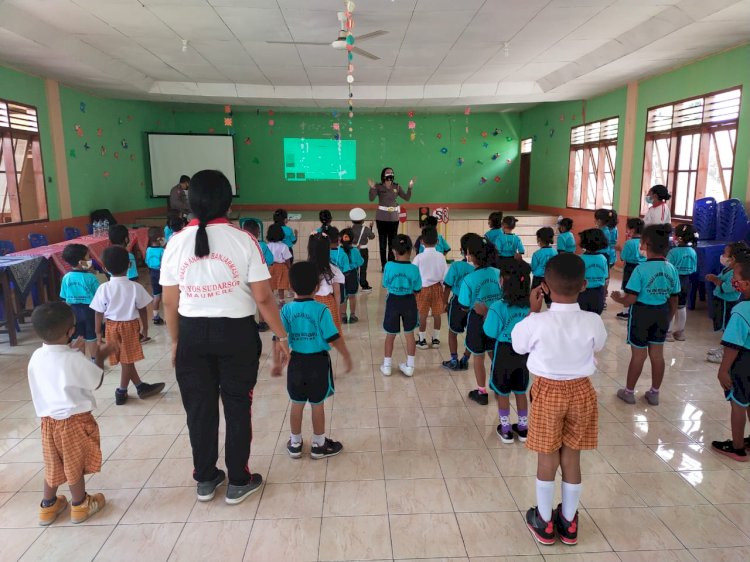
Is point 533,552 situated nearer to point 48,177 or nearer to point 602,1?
point 602,1

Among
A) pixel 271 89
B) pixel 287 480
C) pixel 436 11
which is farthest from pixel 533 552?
pixel 271 89

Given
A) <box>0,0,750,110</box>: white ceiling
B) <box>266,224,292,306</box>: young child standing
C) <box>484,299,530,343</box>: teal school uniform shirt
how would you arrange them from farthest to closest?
<box>266,224,292,306</box>: young child standing, <box>0,0,750,110</box>: white ceiling, <box>484,299,530,343</box>: teal school uniform shirt

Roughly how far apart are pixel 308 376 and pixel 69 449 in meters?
1.05

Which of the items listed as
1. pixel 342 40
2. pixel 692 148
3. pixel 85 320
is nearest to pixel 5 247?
pixel 85 320

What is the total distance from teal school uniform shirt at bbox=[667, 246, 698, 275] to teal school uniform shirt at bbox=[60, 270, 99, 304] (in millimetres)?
4505

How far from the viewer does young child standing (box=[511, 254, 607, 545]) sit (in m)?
1.82

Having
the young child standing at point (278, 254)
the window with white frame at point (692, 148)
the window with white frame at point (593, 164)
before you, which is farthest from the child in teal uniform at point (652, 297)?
the window with white frame at point (593, 164)

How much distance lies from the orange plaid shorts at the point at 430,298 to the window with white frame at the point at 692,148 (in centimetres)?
402

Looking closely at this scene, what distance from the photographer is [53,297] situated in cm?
541

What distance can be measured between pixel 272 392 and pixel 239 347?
4.97ft

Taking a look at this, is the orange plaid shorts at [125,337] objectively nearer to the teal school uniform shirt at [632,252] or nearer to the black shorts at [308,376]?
the black shorts at [308,376]

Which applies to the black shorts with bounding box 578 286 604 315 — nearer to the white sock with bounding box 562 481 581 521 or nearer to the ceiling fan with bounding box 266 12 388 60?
the white sock with bounding box 562 481 581 521

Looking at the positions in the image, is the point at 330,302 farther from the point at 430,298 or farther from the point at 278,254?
the point at 278,254

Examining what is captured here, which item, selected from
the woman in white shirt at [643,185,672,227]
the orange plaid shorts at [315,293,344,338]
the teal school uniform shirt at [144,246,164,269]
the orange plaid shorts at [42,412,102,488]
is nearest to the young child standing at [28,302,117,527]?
the orange plaid shorts at [42,412,102,488]
